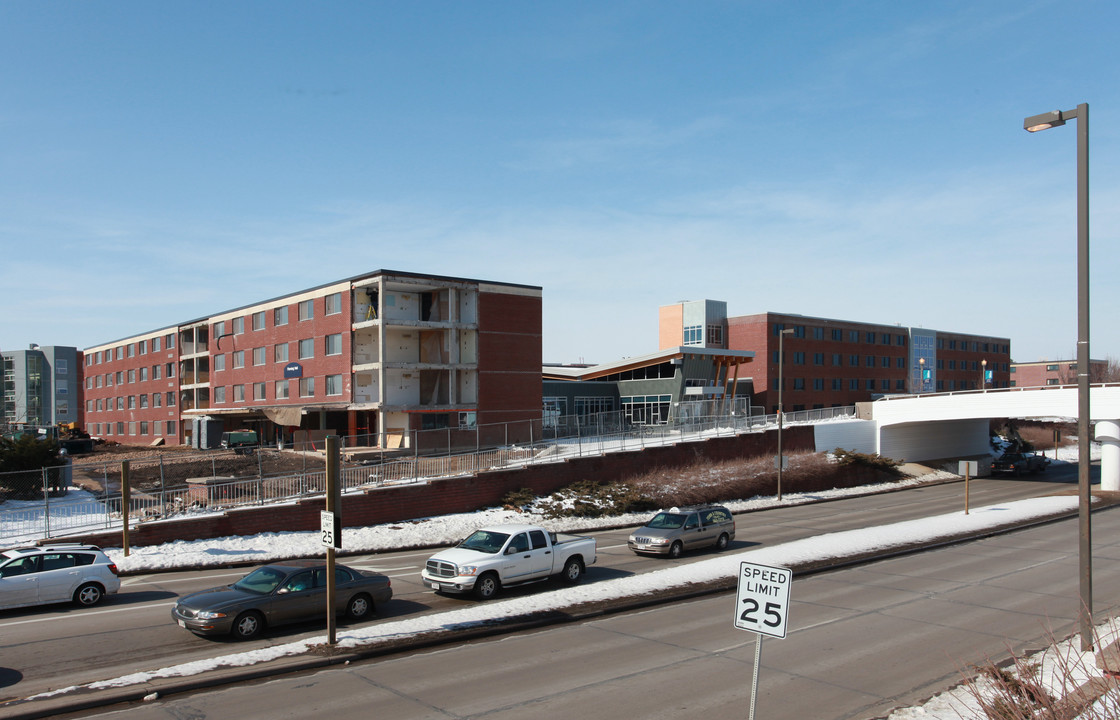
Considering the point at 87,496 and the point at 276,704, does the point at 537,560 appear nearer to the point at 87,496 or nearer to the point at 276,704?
the point at 276,704

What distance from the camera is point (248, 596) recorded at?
50.5ft

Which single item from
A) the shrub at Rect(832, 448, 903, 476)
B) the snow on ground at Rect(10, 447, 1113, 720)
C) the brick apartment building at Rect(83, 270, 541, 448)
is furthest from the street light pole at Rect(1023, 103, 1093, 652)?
the shrub at Rect(832, 448, 903, 476)

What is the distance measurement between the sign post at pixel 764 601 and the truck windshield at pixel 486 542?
1145cm

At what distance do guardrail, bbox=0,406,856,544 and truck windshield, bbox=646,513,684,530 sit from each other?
35.0 ft

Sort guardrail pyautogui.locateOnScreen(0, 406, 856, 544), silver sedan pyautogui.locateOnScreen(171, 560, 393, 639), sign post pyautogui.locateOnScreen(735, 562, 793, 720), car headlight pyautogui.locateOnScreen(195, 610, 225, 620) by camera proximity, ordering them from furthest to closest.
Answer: guardrail pyautogui.locateOnScreen(0, 406, 856, 544)
silver sedan pyautogui.locateOnScreen(171, 560, 393, 639)
car headlight pyautogui.locateOnScreen(195, 610, 225, 620)
sign post pyautogui.locateOnScreen(735, 562, 793, 720)

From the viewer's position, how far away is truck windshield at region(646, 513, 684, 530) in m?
25.7

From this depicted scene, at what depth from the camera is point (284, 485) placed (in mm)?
28797

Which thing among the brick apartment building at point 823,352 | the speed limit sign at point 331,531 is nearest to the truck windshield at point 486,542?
the speed limit sign at point 331,531

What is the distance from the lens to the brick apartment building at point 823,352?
8169 centimetres

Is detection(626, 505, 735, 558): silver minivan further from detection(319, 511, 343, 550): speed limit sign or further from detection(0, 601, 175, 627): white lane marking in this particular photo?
detection(0, 601, 175, 627): white lane marking

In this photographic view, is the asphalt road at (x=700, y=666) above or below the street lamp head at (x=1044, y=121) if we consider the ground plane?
below

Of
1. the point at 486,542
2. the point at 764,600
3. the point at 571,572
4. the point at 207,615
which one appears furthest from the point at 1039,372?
the point at 764,600

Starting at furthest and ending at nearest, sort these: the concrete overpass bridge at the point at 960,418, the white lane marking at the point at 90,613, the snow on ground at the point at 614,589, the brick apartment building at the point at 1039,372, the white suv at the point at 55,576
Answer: the brick apartment building at the point at 1039,372, the concrete overpass bridge at the point at 960,418, the white suv at the point at 55,576, the white lane marking at the point at 90,613, the snow on ground at the point at 614,589

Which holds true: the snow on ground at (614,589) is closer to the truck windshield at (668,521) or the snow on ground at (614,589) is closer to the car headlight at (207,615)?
the car headlight at (207,615)
